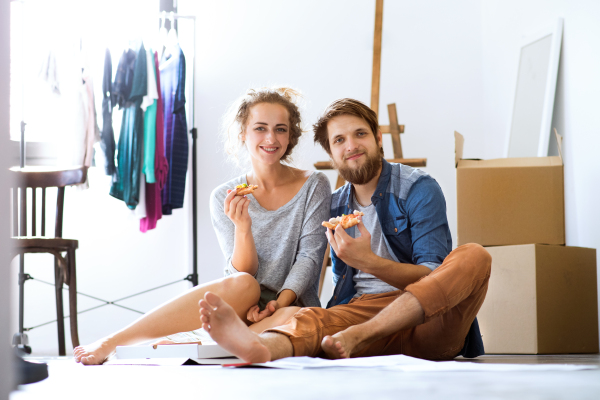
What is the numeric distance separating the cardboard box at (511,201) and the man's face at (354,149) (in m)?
0.59

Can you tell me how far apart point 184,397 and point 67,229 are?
299 centimetres

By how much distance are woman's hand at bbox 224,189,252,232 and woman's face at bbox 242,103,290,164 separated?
0.23 m

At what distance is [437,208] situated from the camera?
4.83ft

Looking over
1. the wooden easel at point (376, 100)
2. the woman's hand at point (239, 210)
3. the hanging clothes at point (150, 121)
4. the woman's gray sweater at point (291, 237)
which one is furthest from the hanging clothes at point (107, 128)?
the woman's hand at point (239, 210)

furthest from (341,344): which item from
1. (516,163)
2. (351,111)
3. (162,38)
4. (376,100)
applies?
(162,38)

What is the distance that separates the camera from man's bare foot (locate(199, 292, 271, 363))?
0.96m

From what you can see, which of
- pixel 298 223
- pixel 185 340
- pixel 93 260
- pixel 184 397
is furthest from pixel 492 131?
pixel 184 397

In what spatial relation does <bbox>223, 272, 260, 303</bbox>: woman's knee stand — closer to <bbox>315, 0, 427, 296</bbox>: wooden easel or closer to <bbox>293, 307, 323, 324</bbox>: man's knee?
<bbox>293, 307, 323, 324</bbox>: man's knee

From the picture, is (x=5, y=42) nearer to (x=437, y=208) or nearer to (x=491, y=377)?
(x=491, y=377)

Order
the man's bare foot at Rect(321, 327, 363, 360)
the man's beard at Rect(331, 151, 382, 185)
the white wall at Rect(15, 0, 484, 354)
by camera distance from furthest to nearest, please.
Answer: the white wall at Rect(15, 0, 484, 354)
the man's beard at Rect(331, 151, 382, 185)
the man's bare foot at Rect(321, 327, 363, 360)

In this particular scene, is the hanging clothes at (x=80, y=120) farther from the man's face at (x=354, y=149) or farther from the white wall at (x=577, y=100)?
the white wall at (x=577, y=100)

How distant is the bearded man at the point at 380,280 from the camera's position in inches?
44.1

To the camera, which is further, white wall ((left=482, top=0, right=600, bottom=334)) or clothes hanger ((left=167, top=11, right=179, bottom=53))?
clothes hanger ((left=167, top=11, right=179, bottom=53))

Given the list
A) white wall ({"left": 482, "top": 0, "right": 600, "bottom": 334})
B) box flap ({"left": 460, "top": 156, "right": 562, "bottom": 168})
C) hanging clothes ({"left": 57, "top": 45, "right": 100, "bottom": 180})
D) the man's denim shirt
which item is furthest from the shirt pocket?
hanging clothes ({"left": 57, "top": 45, "right": 100, "bottom": 180})
